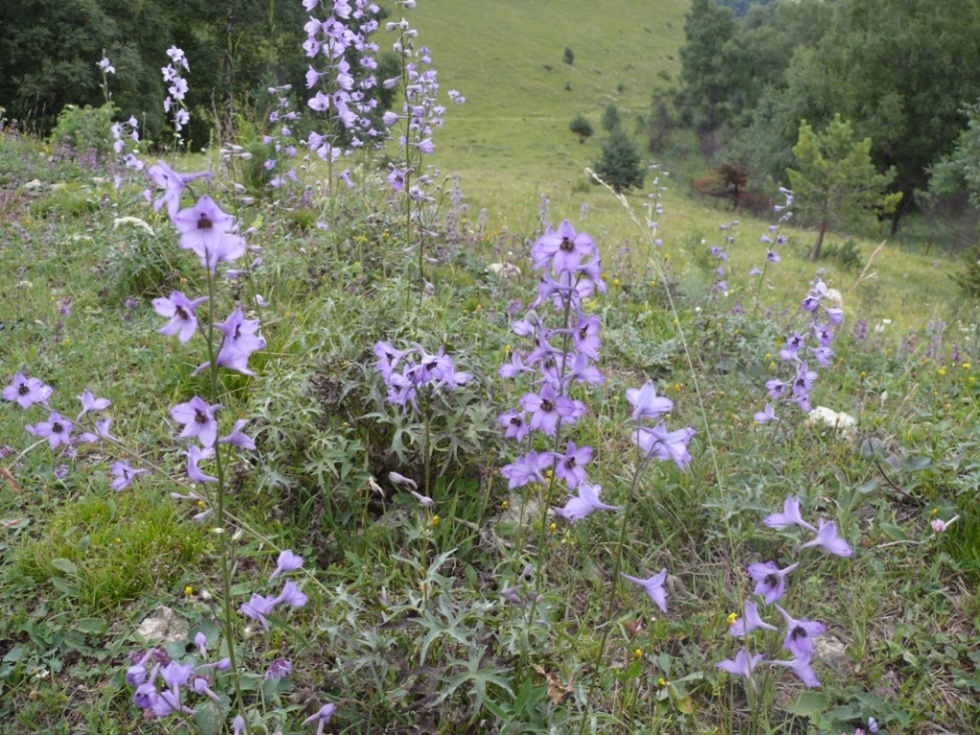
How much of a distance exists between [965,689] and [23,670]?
2.98 m

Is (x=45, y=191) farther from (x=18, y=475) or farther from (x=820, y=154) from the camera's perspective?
(x=820, y=154)

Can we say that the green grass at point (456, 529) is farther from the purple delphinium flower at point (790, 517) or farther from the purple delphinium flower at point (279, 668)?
Answer: the purple delphinium flower at point (790, 517)

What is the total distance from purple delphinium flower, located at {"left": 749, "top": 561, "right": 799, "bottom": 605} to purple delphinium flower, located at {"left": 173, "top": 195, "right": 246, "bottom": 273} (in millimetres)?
1278

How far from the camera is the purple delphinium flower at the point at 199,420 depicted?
1.47m

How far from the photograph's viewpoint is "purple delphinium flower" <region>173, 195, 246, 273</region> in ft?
4.32

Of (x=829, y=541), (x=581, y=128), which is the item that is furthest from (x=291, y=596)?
(x=581, y=128)

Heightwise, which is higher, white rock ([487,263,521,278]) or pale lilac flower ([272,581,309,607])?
pale lilac flower ([272,581,309,607])

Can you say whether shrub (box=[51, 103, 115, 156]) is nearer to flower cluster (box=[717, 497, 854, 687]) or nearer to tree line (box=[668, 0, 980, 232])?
flower cluster (box=[717, 497, 854, 687])

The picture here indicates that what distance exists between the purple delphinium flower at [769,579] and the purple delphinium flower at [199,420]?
1.19m

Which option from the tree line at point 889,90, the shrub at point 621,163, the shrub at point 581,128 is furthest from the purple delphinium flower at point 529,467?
the shrub at point 581,128

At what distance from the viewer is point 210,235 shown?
1.34 metres

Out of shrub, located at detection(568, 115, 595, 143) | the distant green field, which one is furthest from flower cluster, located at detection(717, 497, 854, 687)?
shrub, located at detection(568, 115, 595, 143)

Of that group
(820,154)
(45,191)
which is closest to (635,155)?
(820,154)

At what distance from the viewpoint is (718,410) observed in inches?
142
